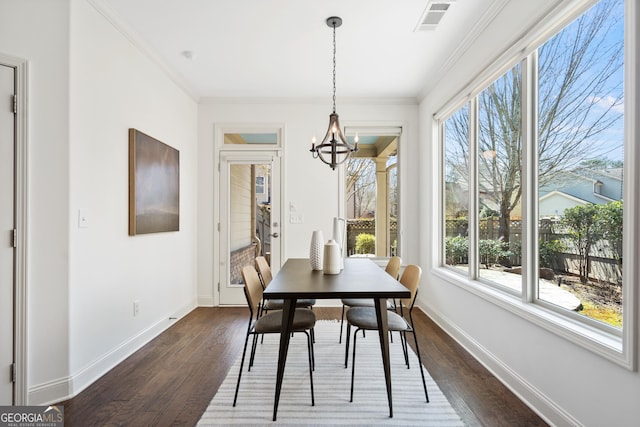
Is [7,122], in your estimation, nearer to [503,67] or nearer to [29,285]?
[29,285]

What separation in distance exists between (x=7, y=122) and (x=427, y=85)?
3.82 meters

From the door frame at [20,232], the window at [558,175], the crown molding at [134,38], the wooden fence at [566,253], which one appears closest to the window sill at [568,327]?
the window at [558,175]

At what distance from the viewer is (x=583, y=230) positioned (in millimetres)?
1842

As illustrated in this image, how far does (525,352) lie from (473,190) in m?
1.46

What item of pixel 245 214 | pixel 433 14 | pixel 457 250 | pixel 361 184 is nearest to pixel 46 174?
pixel 245 214

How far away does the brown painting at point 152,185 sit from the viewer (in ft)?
9.39

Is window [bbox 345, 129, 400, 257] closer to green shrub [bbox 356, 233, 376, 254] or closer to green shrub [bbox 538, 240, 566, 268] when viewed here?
green shrub [bbox 356, 233, 376, 254]

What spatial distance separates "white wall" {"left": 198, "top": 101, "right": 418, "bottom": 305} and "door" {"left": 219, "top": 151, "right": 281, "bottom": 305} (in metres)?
0.12

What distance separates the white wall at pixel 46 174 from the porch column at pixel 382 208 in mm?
3452

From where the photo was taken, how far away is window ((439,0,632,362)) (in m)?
1.68

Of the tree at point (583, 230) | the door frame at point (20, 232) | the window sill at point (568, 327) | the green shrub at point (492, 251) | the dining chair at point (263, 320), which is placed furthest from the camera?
the green shrub at point (492, 251)

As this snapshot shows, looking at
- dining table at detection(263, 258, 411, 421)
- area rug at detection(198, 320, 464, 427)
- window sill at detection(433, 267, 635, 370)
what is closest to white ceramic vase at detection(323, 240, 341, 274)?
dining table at detection(263, 258, 411, 421)

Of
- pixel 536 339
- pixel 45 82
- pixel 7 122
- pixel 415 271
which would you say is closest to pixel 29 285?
pixel 7 122

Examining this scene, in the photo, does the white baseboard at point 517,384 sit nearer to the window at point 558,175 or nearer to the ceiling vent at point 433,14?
the window at point 558,175
